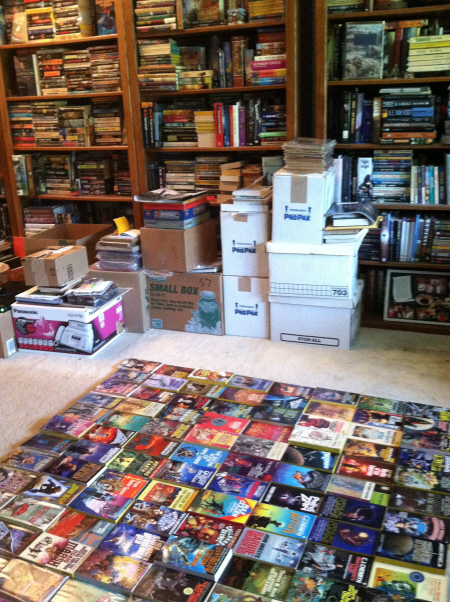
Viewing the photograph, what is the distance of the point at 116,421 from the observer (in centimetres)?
230

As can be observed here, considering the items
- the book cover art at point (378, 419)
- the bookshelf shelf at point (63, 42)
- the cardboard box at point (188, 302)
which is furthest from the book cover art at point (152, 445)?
the bookshelf shelf at point (63, 42)

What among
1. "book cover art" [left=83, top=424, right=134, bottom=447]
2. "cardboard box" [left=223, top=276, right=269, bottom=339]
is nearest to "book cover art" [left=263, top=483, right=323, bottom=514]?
"book cover art" [left=83, top=424, right=134, bottom=447]

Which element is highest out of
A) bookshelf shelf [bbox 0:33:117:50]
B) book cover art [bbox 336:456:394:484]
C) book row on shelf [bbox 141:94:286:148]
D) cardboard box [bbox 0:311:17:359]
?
bookshelf shelf [bbox 0:33:117:50]

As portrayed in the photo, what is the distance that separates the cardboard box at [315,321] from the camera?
2.89 m

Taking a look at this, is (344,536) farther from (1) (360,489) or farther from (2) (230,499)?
(2) (230,499)

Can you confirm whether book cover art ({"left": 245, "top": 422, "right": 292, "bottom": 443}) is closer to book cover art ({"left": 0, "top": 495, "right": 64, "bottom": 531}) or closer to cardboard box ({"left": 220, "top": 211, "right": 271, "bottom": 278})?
book cover art ({"left": 0, "top": 495, "right": 64, "bottom": 531})

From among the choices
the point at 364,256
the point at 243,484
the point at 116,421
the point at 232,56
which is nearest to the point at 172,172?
the point at 232,56

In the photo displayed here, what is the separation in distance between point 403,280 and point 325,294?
1.89 ft

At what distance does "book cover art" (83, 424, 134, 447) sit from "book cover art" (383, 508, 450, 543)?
0.99 meters

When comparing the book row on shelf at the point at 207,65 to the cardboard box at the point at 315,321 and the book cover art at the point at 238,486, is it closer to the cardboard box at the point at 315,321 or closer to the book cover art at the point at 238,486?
the cardboard box at the point at 315,321

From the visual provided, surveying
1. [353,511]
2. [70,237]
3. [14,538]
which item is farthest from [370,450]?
[70,237]

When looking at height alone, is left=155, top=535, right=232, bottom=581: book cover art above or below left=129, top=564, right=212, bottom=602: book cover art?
above

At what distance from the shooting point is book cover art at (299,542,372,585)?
1.51 m

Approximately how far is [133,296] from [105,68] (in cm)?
141
